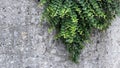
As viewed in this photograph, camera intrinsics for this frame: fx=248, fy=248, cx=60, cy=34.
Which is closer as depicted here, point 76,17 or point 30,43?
point 76,17

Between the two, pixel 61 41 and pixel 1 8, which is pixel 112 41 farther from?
pixel 1 8

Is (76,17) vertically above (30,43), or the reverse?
(76,17)

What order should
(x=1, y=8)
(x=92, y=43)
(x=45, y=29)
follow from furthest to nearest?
1. (x=92, y=43)
2. (x=45, y=29)
3. (x=1, y=8)

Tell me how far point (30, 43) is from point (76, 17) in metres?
0.79

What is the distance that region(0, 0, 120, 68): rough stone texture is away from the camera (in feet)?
11.7

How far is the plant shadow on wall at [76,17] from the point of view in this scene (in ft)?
11.6

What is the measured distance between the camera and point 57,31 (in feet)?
12.3

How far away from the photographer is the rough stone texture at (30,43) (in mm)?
3562

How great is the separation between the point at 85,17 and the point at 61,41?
1.77 ft

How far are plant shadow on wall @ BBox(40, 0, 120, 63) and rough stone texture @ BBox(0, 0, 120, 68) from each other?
0.56ft

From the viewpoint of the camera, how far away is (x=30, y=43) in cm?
370

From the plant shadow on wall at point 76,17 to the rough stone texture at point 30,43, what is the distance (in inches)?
6.7

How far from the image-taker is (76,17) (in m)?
3.56

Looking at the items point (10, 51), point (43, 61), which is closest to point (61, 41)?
point (43, 61)
